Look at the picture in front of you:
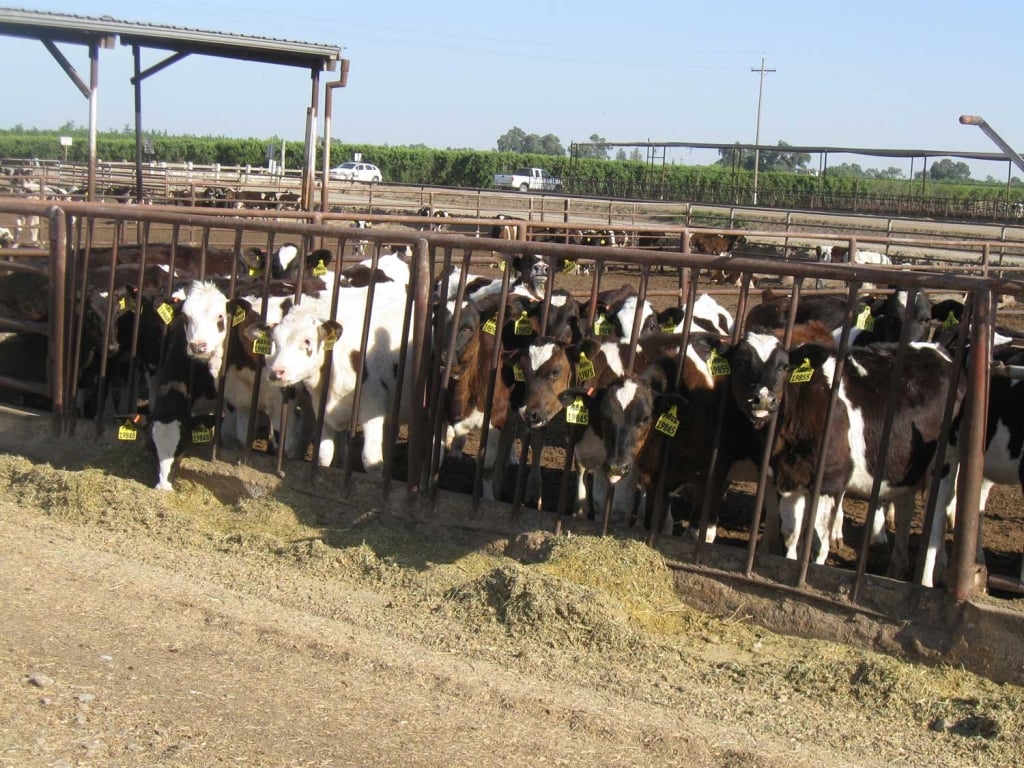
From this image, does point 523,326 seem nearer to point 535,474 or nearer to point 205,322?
point 535,474

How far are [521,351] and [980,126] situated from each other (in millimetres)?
2693

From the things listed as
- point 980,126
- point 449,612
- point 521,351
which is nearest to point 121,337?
point 521,351

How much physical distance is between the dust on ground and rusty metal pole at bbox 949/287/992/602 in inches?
16.3

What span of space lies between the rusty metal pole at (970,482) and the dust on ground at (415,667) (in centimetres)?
41

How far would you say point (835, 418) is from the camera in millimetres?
5816

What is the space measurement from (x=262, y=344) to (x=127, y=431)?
1.22 metres

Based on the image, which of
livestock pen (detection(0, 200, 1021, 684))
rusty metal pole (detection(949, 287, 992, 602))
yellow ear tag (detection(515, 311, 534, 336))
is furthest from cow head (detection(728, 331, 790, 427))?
yellow ear tag (detection(515, 311, 534, 336))

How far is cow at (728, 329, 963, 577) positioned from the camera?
221 inches

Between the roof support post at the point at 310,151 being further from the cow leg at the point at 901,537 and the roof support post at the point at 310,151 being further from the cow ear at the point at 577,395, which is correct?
the cow leg at the point at 901,537

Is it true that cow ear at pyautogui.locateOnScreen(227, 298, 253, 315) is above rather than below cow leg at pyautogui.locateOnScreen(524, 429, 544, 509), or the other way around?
above

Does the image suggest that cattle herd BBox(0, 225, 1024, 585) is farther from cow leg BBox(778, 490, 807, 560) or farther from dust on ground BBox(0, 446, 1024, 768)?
dust on ground BBox(0, 446, 1024, 768)

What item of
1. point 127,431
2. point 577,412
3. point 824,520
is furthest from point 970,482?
point 127,431

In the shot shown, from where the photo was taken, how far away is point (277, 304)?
7.62 meters

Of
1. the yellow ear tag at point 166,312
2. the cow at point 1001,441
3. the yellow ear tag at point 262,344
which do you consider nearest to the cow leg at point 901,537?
the cow at point 1001,441
